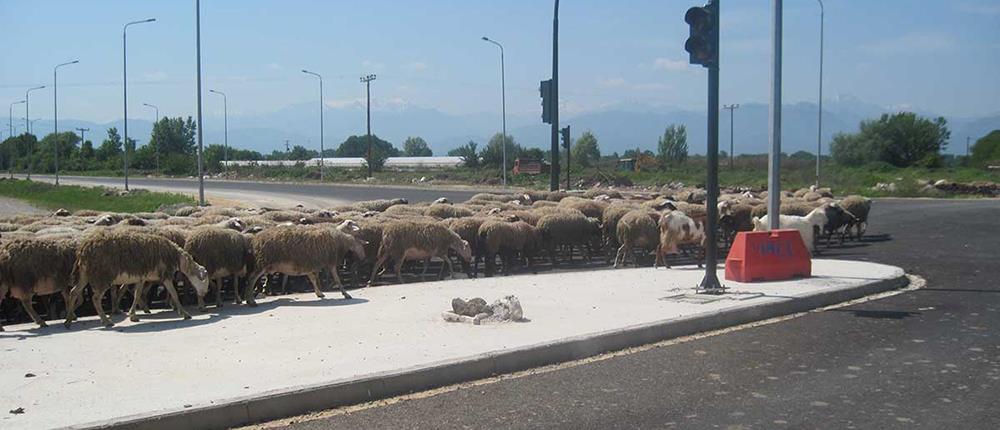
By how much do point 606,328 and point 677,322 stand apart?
92 centimetres

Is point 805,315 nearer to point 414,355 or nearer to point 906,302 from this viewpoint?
point 906,302

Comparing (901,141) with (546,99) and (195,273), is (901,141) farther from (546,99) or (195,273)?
(195,273)

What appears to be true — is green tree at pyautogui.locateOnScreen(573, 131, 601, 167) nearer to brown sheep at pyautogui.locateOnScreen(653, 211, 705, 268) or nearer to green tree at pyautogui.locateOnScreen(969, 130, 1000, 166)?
green tree at pyautogui.locateOnScreen(969, 130, 1000, 166)

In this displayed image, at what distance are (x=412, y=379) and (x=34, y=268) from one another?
550 centimetres

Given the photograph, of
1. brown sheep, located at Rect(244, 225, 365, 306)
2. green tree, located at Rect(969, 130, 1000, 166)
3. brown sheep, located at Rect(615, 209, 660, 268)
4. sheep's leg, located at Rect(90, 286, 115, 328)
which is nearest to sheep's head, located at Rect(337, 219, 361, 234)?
brown sheep, located at Rect(244, 225, 365, 306)

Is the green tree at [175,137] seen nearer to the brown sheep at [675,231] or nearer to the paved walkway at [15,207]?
the paved walkway at [15,207]

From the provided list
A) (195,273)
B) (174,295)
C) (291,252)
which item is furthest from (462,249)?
(174,295)

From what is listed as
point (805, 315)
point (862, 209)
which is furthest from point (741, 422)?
point (862, 209)

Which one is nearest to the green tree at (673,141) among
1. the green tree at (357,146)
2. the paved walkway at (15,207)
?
the green tree at (357,146)

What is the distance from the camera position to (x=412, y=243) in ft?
51.2

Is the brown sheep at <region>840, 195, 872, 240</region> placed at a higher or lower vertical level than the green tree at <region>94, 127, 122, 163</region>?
lower

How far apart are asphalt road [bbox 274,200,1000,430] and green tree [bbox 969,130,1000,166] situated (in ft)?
273

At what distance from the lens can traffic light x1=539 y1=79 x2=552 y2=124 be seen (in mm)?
28172

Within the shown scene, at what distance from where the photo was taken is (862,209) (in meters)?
26.9
